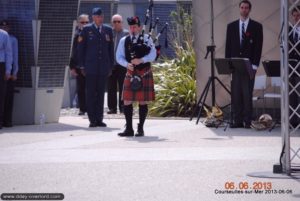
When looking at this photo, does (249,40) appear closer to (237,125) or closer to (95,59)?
(237,125)

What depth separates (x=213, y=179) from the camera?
11453mm

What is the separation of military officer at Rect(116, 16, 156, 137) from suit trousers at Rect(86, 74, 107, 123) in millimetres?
2272

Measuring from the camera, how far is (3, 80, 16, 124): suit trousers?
1939cm

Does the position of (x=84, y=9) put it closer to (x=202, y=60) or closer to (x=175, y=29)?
(x=175, y=29)

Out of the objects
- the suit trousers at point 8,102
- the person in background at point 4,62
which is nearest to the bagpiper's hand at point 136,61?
the person in background at point 4,62

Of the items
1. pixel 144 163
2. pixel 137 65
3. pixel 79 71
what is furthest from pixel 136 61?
pixel 79 71

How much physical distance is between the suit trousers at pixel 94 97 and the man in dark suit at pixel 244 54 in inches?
101

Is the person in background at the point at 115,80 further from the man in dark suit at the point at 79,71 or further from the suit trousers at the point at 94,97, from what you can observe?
the suit trousers at the point at 94,97

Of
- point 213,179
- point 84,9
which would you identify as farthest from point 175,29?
point 213,179

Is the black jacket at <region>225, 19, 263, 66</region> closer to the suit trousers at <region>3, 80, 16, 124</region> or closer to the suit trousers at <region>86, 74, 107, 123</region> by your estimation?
the suit trousers at <region>86, 74, 107, 123</region>

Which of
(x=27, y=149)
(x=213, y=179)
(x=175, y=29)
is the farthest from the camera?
(x=175, y=29)

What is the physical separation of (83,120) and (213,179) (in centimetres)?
1009

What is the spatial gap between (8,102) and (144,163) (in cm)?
707

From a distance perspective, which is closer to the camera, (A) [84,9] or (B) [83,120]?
(B) [83,120]
